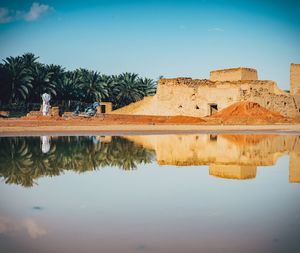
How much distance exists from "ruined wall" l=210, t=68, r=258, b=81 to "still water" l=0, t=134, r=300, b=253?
2836 centimetres

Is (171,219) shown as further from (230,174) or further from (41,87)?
(41,87)

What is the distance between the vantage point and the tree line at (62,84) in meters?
34.4

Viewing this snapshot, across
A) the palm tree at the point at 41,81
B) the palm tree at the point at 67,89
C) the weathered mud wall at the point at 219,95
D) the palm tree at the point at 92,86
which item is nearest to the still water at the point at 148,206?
the weathered mud wall at the point at 219,95

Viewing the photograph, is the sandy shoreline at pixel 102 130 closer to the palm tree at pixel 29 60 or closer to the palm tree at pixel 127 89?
the palm tree at pixel 29 60

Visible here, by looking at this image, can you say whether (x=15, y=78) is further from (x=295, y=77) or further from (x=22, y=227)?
(x=22, y=227)

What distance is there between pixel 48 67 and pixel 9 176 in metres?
34.2

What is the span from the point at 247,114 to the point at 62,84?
19.9 metres

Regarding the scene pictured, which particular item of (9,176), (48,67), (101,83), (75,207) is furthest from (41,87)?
(75,207)

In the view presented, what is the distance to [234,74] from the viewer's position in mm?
36031

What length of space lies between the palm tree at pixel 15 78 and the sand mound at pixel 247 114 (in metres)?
16.9

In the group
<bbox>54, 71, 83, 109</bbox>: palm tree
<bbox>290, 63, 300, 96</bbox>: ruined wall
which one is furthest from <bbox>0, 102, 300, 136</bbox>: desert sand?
<bbox>54, 71, 83, 109</bbox>: palm tree

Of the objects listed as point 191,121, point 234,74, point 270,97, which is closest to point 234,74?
point 234,74

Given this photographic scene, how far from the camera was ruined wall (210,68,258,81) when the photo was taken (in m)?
35.6

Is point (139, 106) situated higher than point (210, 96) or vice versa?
point (210, 96)
